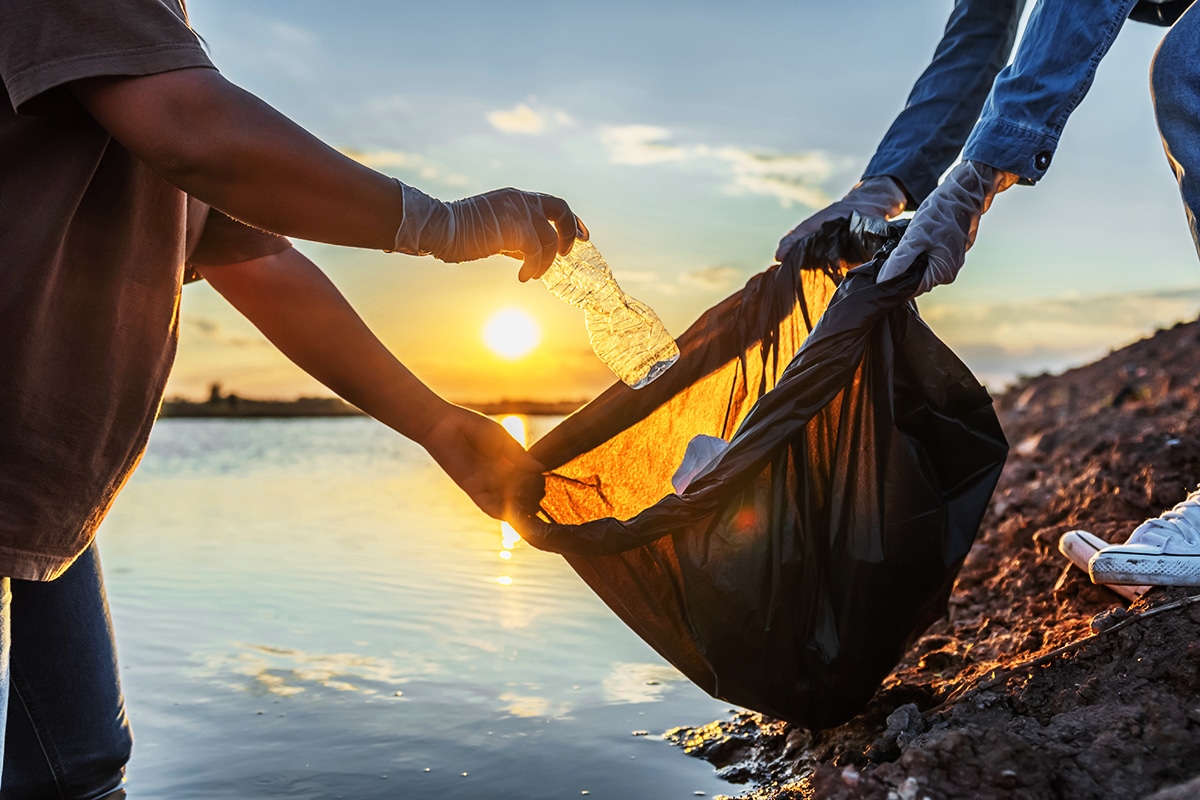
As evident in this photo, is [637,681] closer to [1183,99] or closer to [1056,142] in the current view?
[1056,142]

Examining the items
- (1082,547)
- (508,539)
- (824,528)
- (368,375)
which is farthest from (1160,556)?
(508,539)

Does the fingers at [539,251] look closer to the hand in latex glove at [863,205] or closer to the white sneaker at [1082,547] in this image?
the hand in latex glove at [863,205]

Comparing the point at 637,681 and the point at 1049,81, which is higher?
the point at 1049,81

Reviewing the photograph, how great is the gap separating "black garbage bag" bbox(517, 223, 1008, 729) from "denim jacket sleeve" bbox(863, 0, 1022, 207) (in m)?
0.80

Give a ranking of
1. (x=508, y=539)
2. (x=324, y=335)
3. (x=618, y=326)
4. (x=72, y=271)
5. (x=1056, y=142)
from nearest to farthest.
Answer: (x=72, y=271) < (x=1056, y=142) < (x=324, y=335) < (x=618, y=326) < (x=508, y=539)

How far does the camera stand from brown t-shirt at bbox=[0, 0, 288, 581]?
125 cm

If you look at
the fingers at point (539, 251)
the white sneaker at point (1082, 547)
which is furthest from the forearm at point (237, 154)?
the white sneaker at point (1082, 547)

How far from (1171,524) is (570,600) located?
2458 mm

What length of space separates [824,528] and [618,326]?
873mm

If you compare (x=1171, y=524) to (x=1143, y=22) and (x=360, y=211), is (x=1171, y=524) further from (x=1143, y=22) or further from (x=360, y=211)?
(x=360, y=211)

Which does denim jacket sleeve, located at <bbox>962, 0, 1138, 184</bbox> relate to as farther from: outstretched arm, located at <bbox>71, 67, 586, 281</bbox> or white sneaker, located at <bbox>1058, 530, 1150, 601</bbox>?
outstretched arm, located at <bbox>71, 67, 586, 281</bbox>

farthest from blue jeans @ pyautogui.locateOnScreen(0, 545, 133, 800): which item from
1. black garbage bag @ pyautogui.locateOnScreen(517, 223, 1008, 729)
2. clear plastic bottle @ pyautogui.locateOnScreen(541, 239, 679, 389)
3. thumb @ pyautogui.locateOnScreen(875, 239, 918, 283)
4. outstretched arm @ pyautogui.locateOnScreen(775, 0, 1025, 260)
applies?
outstretched arm @ pyautogui.locateOnScreen(775, 0, 1025, 260)

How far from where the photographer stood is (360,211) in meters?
1.48

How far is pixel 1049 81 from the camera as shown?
6.11ft
